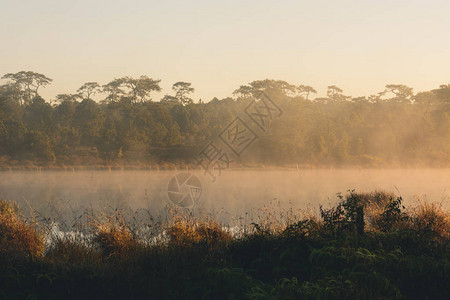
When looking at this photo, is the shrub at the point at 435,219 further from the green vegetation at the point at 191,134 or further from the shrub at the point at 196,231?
the green vegetation at the point at 191,134

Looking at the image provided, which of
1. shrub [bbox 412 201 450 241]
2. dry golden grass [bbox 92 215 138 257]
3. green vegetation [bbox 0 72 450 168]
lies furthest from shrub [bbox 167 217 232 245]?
green vegetation [bbox 0 72 450 168]

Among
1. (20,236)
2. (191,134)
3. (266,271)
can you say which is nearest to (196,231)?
(266,271)

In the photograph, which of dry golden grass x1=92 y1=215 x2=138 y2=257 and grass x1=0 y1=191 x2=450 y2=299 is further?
dry golden grass x1=92 y1=215 x2=138 y2=257

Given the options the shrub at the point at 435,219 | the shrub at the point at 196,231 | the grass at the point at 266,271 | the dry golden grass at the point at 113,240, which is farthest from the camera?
the shrub at the point at 435,219

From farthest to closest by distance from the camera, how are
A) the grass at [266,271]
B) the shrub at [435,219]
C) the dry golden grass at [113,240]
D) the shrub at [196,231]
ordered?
the shrub at [435,219], the shrub at [196,231], the dry golden grass at [113,240], the grass at [266,271]

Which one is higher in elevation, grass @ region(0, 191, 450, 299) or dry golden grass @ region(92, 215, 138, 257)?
grass @ region(0, 191, 450, 299)

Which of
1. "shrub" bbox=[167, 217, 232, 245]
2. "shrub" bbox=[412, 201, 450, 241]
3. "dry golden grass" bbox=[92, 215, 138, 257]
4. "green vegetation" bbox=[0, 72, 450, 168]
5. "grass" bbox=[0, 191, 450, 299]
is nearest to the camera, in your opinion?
"grass" bbox=[0, 191, 450, 299]

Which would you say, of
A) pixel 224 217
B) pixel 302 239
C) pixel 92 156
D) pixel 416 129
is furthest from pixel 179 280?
pixel 416 129

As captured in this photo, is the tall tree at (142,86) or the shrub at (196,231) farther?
the tall tree at (142,86)

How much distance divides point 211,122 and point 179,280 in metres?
71.9

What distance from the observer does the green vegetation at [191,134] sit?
64125 millimetres

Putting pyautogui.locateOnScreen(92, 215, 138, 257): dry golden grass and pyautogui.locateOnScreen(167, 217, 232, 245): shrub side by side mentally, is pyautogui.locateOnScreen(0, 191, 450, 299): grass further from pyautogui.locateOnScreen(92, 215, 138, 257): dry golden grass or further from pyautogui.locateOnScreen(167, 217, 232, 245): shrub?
pyautogui.locateOnScreen(167, 217, 232, 245): shrub

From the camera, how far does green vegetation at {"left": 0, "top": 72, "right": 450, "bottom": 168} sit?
64125 millimetres

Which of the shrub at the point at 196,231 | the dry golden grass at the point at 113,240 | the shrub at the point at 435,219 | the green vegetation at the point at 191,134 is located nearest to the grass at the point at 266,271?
→ the dry golden grass at the point at 113,240
